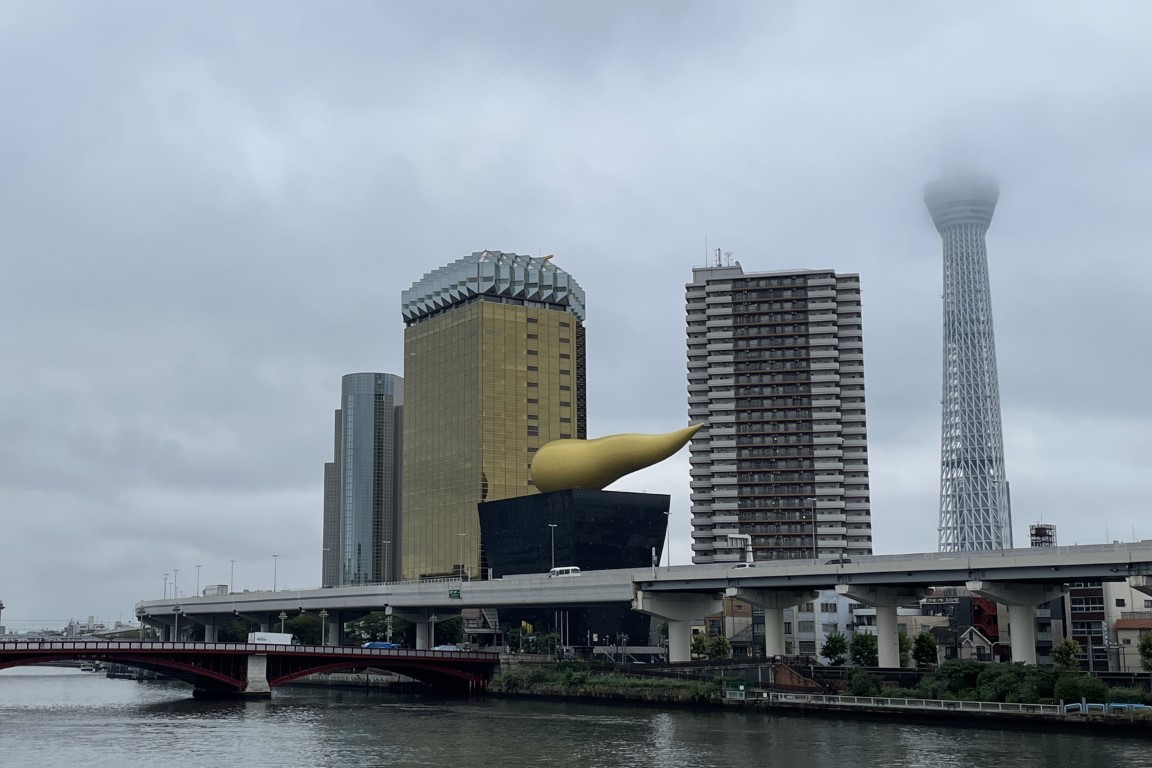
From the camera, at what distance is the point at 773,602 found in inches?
4673

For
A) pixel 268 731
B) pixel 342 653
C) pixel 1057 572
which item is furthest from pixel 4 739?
pixel 1057 572

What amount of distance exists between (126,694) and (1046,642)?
334ft

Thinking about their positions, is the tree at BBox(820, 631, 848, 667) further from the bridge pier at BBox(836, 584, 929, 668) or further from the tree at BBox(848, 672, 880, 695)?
the tree at BBox(848, 672, 880, 695)

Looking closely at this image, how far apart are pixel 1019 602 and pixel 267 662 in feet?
239

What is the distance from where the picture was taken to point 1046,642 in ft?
430

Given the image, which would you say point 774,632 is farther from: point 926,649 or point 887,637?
point 926,649

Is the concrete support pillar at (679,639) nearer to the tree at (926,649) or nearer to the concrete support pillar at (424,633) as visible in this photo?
the tree at (926,649)

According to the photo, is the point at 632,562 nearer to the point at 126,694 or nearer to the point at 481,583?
the point at 481,583

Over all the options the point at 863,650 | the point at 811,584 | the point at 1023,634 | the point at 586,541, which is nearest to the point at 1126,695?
the point at 1023,634

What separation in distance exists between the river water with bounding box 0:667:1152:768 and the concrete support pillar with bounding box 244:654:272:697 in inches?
492

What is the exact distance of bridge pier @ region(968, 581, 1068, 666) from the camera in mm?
97875

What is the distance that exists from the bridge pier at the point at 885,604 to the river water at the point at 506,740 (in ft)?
52.9

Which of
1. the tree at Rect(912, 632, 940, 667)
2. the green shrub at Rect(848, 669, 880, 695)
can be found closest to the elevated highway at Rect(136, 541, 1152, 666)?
the green shrub at Rect(848, 669, 880, 695)

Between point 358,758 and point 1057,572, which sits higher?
point 1057,572
